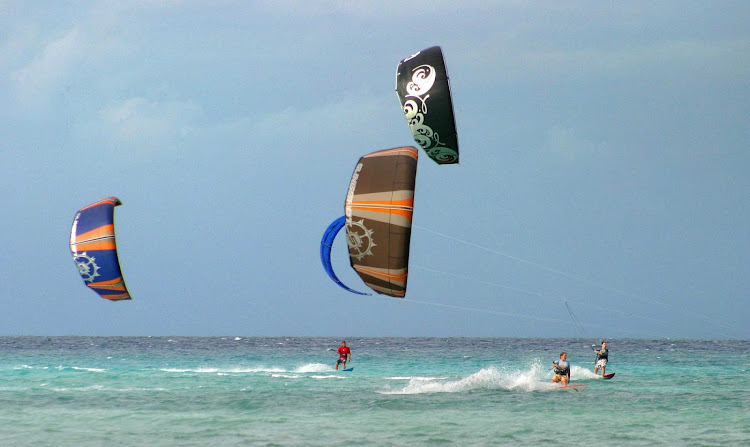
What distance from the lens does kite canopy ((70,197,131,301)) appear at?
27312 mm

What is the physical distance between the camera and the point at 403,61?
20.7 m

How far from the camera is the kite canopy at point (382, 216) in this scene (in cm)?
1928

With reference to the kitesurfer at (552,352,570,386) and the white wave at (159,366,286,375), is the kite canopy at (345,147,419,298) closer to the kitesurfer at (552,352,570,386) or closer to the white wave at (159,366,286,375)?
the kitesurfer at (552,352,570,386)

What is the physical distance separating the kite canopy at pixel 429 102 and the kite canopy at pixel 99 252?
1154 centimetres

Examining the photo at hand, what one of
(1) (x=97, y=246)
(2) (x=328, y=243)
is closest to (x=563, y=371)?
(2) (x=328, y=243)

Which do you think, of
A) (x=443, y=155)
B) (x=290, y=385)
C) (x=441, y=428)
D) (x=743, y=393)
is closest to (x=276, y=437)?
(x=441, y=428)

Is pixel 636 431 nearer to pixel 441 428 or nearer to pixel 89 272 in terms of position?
pixel 441 428

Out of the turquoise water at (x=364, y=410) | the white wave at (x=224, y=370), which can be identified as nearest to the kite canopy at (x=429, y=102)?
the turquoise water at (x=364, y=410)

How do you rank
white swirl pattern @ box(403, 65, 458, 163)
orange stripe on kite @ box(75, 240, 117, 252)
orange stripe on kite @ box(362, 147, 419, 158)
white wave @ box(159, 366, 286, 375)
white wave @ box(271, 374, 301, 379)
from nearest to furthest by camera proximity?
orange stripe on kite @ box(362, 147, 419, 158) < white swirl pattern @ box(403, 65, 458, 163) < orange stripe on kite @ box(75, 240, 117, 252) < white wave @ box(271, 374, 301, 379) < white wave @ box(159, 366, 286, 375)

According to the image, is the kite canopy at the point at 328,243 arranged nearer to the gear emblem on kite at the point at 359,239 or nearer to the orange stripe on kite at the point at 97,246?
the gear emblem on kite at the point at 359,239

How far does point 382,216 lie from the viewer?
1928 cm

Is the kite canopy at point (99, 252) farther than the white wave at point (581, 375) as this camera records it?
No

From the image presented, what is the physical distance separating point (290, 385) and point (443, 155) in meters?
15.4

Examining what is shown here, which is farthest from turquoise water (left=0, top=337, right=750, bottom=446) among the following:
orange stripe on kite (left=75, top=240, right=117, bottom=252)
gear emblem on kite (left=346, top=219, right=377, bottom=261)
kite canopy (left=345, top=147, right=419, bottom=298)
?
orange stripe on kite (left=75, top=240, right=117, bottom=252)
